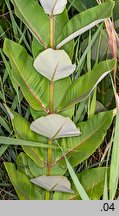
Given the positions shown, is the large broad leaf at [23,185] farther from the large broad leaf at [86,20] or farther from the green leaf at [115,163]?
the large broad leaf at [86,20]

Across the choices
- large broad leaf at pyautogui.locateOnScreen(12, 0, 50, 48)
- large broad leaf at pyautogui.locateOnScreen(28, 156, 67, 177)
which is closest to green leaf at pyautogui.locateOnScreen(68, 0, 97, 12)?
large broad leaf at pyautogui.locateOnScreen(12, 0, 50, 48)

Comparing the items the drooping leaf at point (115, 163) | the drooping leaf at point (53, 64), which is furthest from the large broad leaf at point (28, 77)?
the drooping leaf at point (115, 163)

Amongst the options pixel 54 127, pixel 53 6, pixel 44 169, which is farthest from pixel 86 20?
pixel 44 169

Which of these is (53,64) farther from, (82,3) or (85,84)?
(82,3)
